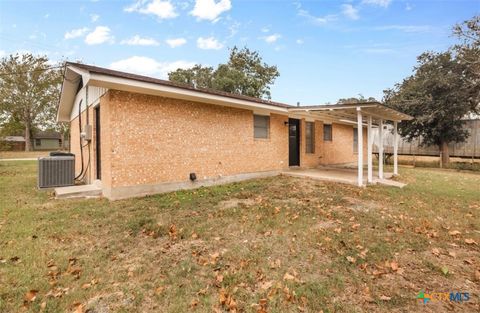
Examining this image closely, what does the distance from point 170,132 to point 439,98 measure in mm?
17445

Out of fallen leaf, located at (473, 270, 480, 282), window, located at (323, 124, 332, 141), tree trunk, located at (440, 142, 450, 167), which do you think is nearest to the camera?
fallen leaf, located at (473, 270, 480, 282)

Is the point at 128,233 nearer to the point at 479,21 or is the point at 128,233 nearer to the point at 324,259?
the point at 324,259

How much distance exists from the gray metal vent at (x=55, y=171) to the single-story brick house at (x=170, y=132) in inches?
23.0

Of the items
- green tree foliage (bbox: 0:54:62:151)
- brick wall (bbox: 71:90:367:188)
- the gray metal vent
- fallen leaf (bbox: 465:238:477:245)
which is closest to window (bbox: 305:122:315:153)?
brick wall (bbox: 71:90:367:188)

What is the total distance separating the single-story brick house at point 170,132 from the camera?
6148mm

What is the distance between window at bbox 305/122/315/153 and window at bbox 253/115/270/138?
2874mm

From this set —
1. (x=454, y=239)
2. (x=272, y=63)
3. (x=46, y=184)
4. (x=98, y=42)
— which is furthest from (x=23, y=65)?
(x=454, y=239)

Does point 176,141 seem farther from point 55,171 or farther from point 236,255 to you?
point 236,255

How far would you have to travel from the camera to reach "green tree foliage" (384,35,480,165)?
48.7 feet

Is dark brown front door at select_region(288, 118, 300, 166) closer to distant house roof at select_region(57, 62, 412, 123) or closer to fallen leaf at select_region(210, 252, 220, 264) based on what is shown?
distant house roof at select_region(57, 62, 412, 123)

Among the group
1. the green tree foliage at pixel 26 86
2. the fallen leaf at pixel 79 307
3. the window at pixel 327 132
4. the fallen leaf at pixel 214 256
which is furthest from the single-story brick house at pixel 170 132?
the green tree foliage at pixel 26 86

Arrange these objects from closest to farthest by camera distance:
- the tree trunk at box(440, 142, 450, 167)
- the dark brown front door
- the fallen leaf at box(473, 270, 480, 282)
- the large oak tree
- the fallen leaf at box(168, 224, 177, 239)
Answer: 1. the fallen leaf at box(473, 270, 480, 282)
2. the fallen leaf at box(168, 224, 177, 239)
3. the dark brown front door
4. the large oak tree
5. the tree trunk at box(440, 142, 450, 167)

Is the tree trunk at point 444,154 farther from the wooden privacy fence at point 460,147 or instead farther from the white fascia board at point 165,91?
the white fascia board at point 165,91

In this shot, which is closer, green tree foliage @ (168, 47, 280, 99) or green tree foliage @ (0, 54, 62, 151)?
green tree foliage @ (168, 47, 280, 99)
